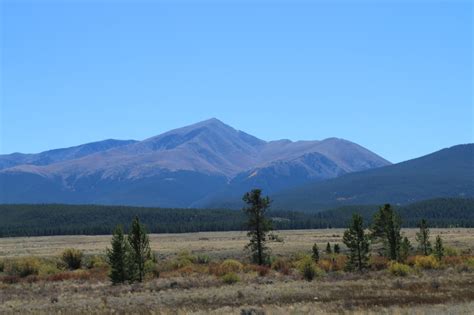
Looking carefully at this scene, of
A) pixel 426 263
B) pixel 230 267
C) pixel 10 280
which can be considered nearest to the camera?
pixel 426 263

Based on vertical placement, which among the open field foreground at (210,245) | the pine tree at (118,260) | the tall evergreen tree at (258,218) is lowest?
the open field foreground at (210,245)

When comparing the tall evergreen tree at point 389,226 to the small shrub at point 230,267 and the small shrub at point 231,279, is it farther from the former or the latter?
the small shrub at point 231,279

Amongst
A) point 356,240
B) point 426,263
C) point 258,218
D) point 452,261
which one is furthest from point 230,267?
point 452,261

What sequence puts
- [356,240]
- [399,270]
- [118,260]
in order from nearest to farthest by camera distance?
[399,270] < [118,260] < [356,240]

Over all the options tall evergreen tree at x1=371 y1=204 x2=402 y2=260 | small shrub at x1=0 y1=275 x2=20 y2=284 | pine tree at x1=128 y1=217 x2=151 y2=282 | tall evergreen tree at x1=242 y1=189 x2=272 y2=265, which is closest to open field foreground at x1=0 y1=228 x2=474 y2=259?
tall evergreen tree at x1=242 y1=189 x2=272 y2=265

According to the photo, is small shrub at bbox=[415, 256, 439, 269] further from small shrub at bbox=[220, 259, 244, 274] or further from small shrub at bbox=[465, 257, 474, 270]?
small shrub at bbox=[220, 259, 244, 274]

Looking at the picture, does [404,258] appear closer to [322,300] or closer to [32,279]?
[322,300]

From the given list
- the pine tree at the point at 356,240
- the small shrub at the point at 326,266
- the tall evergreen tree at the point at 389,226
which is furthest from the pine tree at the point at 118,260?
the tall evergreen tree at the point at 389,226

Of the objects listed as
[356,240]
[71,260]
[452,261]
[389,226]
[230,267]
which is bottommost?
[452,261]

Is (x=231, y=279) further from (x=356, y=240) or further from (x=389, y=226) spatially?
(x=389, y=226)

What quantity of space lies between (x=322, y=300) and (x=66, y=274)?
2902 cm

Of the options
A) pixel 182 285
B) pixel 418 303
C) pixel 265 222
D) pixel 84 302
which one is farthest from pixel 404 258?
pixel 84 302

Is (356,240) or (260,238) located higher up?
(260,238)

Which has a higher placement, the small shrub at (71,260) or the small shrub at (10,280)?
the small shrub at (71,260)
